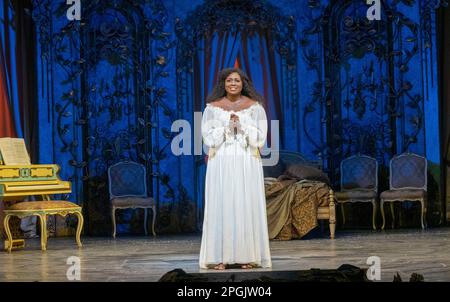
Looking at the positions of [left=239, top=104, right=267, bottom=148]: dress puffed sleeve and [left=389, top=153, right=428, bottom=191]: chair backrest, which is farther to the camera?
[left=389, top=153, right=428, bottom=191]: chair backrest

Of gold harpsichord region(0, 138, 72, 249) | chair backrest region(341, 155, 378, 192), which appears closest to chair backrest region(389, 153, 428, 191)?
chair backrest region(341, 155, 378, 192)

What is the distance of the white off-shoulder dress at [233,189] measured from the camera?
5.52m

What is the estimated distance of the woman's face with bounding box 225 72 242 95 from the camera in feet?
17.9

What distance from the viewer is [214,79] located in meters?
9.96

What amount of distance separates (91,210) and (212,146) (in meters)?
4.72

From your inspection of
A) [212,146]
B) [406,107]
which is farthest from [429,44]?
[212,146]

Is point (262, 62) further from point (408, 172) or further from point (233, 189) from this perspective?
point (233, 189)

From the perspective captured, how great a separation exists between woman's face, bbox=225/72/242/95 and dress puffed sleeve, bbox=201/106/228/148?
0.69ft

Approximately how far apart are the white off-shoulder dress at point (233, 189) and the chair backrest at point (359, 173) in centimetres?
453

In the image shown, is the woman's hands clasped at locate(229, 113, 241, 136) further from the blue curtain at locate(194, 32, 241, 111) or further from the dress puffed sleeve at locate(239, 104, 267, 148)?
the blue curtain at locate(194, 32, 241, 111)

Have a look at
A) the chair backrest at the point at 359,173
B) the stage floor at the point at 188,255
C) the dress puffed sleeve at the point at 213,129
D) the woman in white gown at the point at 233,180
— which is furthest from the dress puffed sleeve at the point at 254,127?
the chair backrest at the point at 359,173

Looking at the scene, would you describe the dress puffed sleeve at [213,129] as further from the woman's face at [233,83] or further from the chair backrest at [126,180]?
the chair backrest at [126,180]

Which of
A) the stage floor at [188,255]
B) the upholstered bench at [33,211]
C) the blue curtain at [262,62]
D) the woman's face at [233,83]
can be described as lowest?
the stage floor at [188,255]

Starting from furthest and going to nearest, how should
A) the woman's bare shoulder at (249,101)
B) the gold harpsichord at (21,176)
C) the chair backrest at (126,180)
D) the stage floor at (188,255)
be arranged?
1. the chair backrest at (126,180)
2. the gold harpsichord at (21,176)
3. the woman's bare shoulder at (249,101)
4. the stage floor at (188,255)
